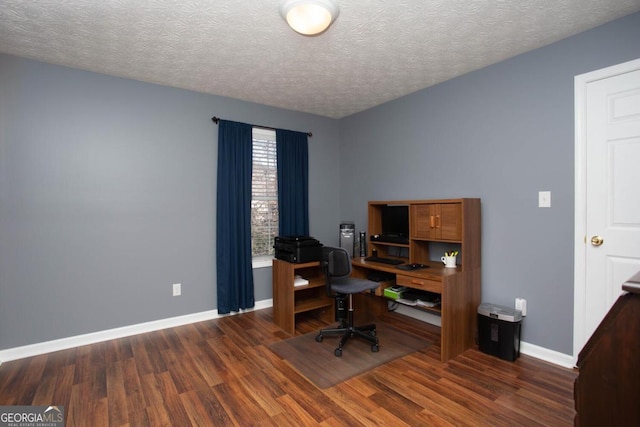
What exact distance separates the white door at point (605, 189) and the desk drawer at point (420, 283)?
1.02 meters

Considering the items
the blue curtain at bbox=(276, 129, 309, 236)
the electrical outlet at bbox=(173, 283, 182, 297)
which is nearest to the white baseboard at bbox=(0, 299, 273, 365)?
the electrical outlet at bbox=(173, 283, 182, 297)

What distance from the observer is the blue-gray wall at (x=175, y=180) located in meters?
2.48

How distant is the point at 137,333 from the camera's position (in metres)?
3.14

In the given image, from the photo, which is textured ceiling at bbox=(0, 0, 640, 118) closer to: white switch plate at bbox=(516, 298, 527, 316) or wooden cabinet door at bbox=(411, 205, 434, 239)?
wooden cabinet door at bbox=(411, 205, 434, 239)

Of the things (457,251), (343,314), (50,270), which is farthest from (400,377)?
(50,270)

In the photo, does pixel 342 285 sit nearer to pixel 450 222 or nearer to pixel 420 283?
pixel 420 283

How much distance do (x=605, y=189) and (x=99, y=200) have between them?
4332mm

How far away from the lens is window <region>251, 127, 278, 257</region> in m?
3.93

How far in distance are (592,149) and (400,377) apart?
2.25 m

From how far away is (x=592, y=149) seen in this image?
228cm

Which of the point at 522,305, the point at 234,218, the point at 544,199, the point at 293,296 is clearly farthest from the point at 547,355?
the point at 234,218

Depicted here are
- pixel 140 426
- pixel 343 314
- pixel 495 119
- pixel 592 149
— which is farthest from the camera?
pixel 343 314

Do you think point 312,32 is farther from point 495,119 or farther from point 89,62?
point 89,62

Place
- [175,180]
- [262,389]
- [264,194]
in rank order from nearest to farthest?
1. [262,389]
2. [175,180]
3. [264,194]
